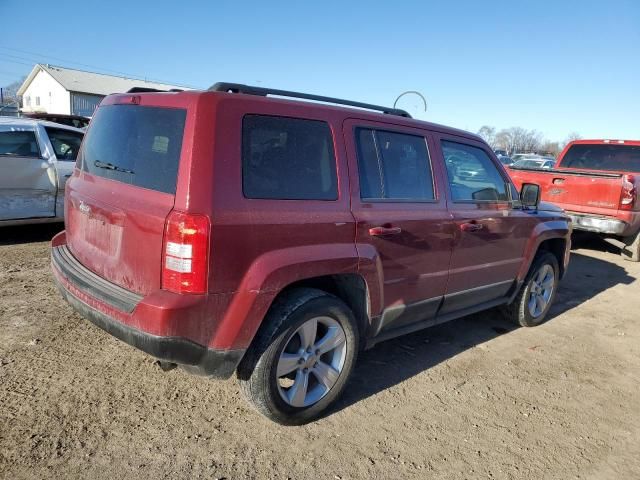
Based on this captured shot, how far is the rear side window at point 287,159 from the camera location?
258 centimetres

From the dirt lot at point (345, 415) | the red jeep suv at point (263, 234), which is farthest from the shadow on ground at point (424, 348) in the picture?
the red jeep suv at point (263, 234)

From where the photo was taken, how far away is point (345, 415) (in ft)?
10.2

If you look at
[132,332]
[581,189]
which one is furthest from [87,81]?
[132,332]

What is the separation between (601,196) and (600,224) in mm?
447

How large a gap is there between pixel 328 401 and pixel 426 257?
1197 millimetres

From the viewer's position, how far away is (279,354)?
275 centimetres

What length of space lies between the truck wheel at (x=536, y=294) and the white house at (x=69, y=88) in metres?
44.2

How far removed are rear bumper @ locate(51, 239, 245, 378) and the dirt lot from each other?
0.50 meters

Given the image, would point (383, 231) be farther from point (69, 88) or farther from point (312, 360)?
point (69, 88)

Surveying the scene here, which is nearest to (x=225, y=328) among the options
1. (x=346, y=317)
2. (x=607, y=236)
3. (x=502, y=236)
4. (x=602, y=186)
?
(x=346, y=317)

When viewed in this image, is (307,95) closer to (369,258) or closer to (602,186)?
(369,258)

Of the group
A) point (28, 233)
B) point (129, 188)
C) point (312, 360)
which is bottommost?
point (28, 233)

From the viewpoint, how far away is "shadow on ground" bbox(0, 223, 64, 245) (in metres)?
6.52

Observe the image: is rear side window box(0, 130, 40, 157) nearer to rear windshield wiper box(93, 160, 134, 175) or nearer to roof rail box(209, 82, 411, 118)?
rear windshield wiper box(93, 160, 134, 175)
